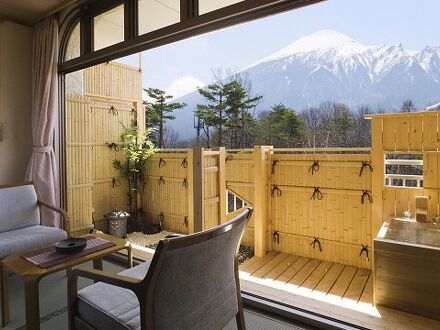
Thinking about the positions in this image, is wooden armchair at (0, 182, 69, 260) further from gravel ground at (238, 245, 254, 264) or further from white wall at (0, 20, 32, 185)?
gravel ground at (238, 245, 254, 264)

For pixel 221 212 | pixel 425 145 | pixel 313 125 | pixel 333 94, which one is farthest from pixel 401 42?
pixel 221 212

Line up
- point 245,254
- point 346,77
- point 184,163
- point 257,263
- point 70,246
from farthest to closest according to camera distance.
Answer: point 346,77, point 184,163, point 245,254, point 257,263, point 70,246

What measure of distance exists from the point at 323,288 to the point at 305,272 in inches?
15.6

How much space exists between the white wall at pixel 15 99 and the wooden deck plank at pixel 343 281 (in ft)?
11.8

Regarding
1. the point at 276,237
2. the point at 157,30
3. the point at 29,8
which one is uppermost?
the point at 29,8

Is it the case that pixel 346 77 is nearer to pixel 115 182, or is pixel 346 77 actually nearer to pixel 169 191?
pixel 169 191

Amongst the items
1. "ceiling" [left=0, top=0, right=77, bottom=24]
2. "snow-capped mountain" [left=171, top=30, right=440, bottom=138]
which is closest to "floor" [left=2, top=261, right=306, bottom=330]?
"ceiling" [left=0, top=0, right=77, bottom=24]

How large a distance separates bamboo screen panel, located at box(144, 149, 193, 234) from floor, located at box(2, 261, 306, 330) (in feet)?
8.35

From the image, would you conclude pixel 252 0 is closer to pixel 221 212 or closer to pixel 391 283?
pixel 391 283

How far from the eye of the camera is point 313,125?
24.2 ft

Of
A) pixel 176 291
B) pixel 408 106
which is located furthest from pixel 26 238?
pixel 408 106

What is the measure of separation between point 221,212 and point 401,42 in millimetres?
7962

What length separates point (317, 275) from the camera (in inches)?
138

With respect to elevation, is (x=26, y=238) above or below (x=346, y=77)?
below
